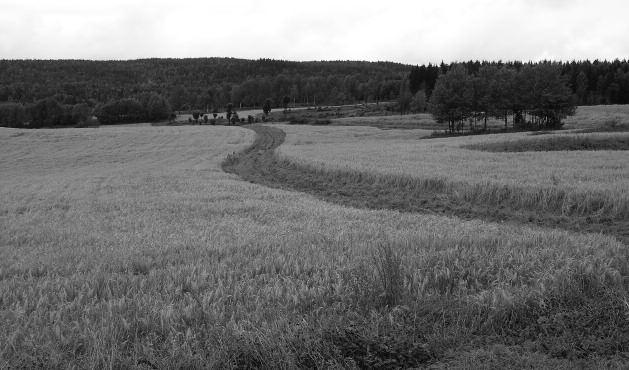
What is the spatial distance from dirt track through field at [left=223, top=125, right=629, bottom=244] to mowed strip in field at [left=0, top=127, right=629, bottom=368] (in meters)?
3.95

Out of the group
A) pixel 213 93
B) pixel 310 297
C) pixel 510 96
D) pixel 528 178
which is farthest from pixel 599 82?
pixel 310 297

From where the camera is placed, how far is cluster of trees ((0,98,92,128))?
11525 centimetres

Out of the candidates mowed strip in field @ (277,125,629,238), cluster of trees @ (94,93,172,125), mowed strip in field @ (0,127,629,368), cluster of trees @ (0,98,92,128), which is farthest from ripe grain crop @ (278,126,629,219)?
cluster of trees @ (94,93,172,125)

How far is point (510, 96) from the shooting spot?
253 ft

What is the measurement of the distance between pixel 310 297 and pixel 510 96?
79924 mm

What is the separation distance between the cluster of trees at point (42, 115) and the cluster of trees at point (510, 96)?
88485mm

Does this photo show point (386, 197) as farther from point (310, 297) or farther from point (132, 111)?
point (132, 111)

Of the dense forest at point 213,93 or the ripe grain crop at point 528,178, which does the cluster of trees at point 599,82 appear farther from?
the ripe grain crop at point 528,178

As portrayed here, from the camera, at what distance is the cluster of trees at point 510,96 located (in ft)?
239

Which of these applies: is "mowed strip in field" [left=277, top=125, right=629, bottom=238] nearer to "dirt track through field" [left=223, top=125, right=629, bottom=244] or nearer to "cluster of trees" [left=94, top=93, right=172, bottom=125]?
"dirt track through field" [left=223, top=125, right=629, bottom=244]

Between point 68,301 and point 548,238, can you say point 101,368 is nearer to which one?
point 68,301

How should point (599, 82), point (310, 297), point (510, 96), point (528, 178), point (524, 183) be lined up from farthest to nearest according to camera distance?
point (599, 82) < point (510, 96) < point (528, 178) < point (524, 183) < point (310, 297)

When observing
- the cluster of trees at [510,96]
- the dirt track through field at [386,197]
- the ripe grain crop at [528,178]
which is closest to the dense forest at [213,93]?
the cluster of trees at [510,96]

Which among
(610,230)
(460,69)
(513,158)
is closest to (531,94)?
(460,69)
